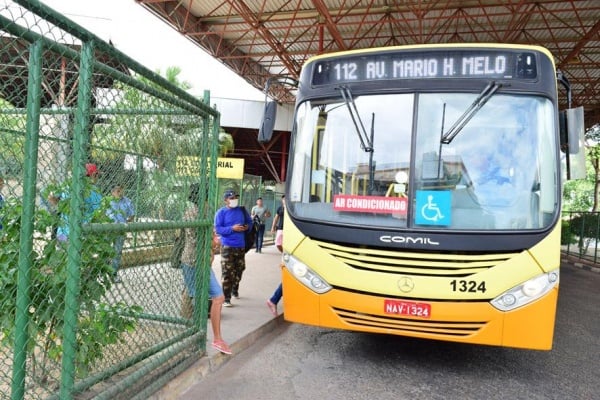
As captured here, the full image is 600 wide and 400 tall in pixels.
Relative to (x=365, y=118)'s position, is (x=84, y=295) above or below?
below

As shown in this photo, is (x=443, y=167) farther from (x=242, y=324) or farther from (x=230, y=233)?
(x=230, y=233)

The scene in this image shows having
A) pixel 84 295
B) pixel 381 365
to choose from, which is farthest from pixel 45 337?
pixel 381 365

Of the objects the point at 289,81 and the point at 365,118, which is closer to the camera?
the point at 365,118

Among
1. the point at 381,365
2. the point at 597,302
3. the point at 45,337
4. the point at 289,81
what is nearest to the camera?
the point at 45,337

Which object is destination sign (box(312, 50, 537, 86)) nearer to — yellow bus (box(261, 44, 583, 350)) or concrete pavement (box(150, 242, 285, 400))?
yellow bus (box(261, 44, 583, 350))

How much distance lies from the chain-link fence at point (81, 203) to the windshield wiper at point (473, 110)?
221 cm

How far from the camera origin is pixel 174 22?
53.7ft

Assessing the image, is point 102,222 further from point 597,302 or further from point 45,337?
point 597,302

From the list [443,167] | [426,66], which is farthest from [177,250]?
[426,66]

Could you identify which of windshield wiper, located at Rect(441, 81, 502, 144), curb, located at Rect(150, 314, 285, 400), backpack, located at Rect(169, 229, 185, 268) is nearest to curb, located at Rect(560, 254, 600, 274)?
windshield wiper, located at Rect(441, 81, 502, 144)

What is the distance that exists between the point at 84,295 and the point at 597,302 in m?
9.48

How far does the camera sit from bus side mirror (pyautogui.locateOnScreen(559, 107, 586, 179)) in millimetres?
4703

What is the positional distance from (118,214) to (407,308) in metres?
2.52

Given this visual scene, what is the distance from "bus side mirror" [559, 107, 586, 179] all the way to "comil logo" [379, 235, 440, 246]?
5.70 ft
